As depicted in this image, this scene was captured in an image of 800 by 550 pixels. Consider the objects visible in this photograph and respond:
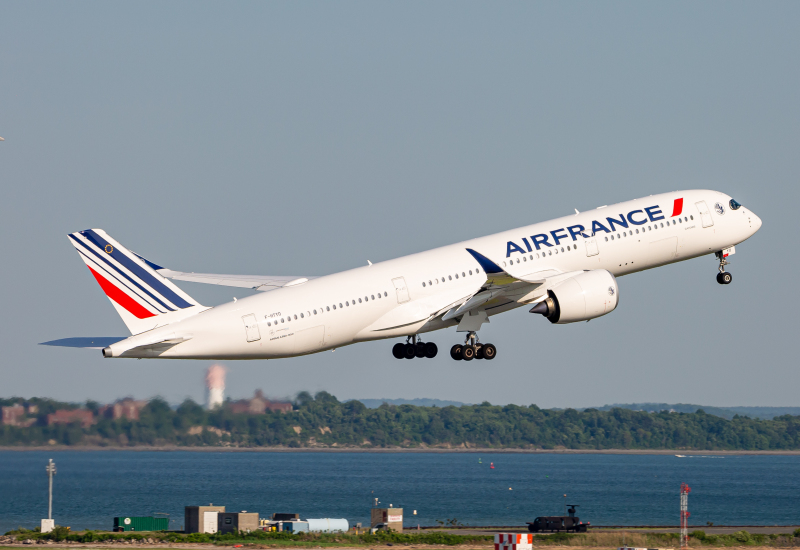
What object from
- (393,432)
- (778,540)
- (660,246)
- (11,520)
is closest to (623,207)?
(660,246)

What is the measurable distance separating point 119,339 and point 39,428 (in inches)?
1483

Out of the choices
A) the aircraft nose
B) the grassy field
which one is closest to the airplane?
the aircraft nose

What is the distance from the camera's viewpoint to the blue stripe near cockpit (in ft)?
135

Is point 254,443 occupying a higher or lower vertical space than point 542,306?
lower

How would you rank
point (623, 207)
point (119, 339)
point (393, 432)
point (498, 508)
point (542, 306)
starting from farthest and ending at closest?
point (393, 432), point (498, 508), point (623, 207), point (542, 306), point (119, 339)

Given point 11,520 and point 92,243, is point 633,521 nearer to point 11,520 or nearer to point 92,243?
point 11,520

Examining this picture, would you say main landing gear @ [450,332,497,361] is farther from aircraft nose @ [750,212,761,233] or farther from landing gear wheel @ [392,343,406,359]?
aircraft nose @ [750,212,761,233]

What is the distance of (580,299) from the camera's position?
1763 inches

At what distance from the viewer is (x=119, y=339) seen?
4053 centimetres

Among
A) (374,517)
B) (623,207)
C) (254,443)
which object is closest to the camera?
(623,207)

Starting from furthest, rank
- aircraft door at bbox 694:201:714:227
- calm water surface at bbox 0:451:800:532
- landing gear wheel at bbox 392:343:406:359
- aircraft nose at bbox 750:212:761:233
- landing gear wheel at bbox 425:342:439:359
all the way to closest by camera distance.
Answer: calm water surface at bbox 0:451:800:532
aircraft nose at bbox 750:212:761:233
aircraft door at bbox 694:201:714:227
landing gear wheel at bbox 392:343:406:359
landing gear wheel at bbox 425:342:439:359

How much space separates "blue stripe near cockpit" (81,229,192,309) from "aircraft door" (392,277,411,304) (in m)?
8.57

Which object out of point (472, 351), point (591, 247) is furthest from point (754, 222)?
point (472, 351)

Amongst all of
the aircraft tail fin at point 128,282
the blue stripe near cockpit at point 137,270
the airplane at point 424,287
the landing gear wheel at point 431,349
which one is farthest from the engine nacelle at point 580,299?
the aircraft tail fin at point 128,282
